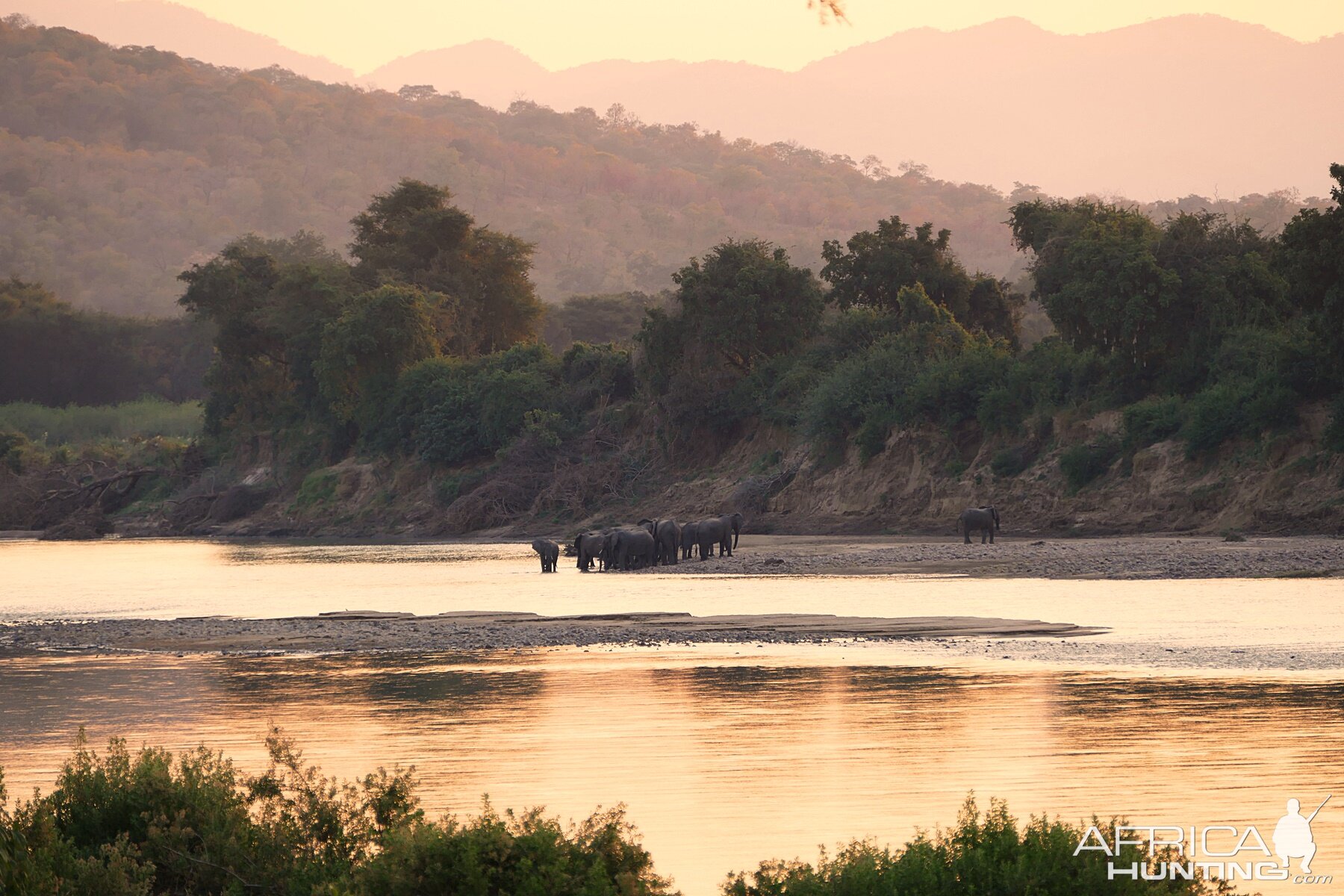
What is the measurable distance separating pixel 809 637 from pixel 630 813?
1210cm

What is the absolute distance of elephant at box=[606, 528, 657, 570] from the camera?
149ft

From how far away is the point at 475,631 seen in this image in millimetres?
26328

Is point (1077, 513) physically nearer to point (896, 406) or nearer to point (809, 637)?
point (896, 406)

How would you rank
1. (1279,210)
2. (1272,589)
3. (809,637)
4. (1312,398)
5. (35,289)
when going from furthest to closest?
(1279,210) < (35,289) < (1312,398) < (1272,589) < (809,637)

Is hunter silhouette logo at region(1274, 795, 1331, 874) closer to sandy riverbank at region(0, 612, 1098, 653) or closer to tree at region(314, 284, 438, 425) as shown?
sandy riverbank at region(0, 612, 1098, 653)

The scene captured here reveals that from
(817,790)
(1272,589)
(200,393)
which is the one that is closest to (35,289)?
(200,393)

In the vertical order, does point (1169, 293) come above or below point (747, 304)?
below

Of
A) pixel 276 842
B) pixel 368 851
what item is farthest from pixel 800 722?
pixel 276 842

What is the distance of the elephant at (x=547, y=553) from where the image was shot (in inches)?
1726

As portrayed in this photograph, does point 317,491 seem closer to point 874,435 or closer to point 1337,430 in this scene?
point 874,435

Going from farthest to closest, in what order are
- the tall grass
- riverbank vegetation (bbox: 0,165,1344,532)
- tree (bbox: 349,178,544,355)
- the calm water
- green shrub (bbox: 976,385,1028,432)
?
the tall grass < tree (bbox: 349,178,544,355) < green shrub (bbox: 976,385,1028,432) < riverbank vegetation (bbox: 0,165,1344,532) < the calm water

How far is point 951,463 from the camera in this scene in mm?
58031

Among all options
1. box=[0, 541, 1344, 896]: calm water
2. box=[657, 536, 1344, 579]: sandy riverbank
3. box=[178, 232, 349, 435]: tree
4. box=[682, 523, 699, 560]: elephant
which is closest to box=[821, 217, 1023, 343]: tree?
box=[657, 536, 1344, 579]: sandy riverbank

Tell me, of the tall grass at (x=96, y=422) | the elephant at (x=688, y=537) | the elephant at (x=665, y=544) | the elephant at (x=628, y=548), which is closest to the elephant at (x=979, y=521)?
the elephant at (x=688, y=537)
